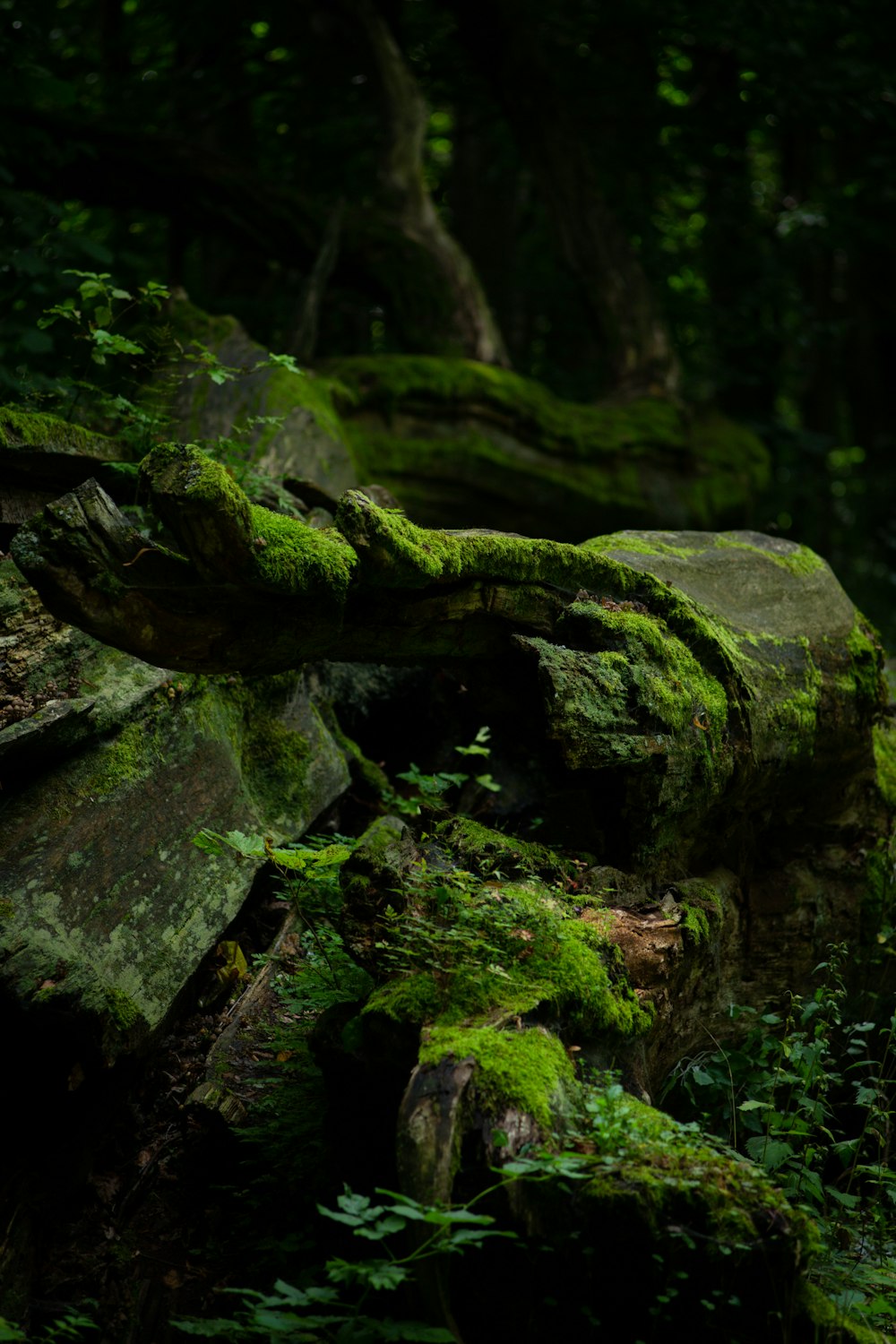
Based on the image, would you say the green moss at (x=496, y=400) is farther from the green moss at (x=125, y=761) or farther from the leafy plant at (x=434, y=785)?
the green moss at (x=125, y=761)

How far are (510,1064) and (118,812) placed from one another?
181 cm

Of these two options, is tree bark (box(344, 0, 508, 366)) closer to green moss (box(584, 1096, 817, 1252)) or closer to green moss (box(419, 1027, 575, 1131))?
green moss (box(419, 1027, 575, 1131))

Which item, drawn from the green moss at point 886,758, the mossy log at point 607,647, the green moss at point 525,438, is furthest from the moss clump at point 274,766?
the green moss at point 525,438

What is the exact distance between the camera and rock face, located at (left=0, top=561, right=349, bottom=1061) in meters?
3.39

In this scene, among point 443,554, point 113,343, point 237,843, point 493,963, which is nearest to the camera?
point 493,963

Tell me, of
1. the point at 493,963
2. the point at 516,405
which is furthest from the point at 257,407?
the point at 493,963

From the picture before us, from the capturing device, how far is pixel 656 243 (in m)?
12.7

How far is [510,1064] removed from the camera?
8.81 ft

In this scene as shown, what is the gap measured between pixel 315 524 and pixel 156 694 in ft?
5.22

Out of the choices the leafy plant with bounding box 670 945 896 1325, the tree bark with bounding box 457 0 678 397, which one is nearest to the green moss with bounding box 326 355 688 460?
the tree bark with bounding box 457 0 678 397

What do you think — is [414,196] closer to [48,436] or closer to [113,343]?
[113,343]

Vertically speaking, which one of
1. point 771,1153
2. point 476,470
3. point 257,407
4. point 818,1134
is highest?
point 257,407

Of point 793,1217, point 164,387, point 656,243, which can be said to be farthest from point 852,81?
point 793,1217

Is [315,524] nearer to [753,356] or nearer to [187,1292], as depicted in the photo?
[187,1292]
